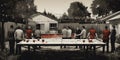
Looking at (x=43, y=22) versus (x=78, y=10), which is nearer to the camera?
(x=43, y=22)

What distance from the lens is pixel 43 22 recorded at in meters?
56.2

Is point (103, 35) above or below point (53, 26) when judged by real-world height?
above

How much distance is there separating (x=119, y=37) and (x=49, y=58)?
16.3 m

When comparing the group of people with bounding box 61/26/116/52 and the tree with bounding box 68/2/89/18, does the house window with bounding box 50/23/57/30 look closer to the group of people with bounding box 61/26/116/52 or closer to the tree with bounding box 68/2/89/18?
the group of people with bounding box 61/26/116/52

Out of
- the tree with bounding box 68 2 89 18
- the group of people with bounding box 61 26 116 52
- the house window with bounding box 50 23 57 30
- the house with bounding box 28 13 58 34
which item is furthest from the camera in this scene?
the tree with bounding box 68 2 89 18

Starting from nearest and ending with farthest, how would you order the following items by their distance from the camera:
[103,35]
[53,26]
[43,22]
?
1. [103,35]
2. [43,22]
3. [53,26]

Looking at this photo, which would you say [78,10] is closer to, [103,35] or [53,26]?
[53,26]

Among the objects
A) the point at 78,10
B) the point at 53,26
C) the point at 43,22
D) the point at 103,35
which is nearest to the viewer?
the point at 103,35

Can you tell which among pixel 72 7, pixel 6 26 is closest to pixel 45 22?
pixel 6 26

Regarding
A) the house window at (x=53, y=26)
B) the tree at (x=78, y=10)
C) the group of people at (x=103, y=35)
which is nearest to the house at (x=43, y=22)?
the house window at (x=53, y=26)

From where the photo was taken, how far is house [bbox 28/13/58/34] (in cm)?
5556

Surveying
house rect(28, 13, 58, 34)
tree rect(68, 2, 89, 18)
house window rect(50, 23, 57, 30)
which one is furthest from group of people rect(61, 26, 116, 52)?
tree rect(68, 2, 89, 18)

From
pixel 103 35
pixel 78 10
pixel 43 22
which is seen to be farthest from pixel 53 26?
pixel 78 10

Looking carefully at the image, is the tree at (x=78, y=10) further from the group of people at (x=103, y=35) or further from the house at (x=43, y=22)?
the group of people at (x=103, y=35)
